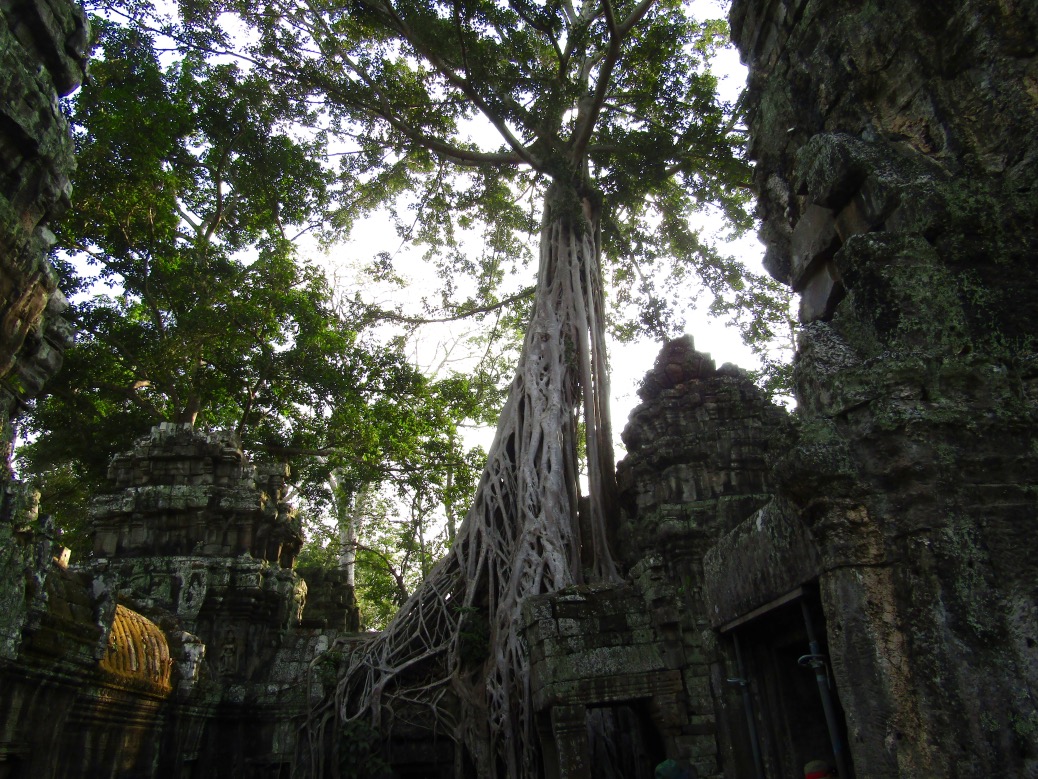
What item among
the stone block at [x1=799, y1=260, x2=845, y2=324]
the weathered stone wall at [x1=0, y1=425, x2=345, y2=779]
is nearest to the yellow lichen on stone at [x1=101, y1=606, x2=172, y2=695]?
the weathered stone wall at [x1=0, y1=425, x2=345, y2=779]

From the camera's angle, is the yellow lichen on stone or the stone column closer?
the stone column

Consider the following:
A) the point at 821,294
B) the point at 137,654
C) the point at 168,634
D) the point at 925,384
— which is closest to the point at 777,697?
the point at 925,384

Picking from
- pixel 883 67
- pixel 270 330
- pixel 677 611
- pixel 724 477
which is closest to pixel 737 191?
pixel 724 477

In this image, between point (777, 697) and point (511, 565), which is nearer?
point (777, 697)

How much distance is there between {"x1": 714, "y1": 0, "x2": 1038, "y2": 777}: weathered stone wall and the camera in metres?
1.54

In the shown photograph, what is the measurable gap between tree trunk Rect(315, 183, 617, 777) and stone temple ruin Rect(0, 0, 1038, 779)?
106 cm

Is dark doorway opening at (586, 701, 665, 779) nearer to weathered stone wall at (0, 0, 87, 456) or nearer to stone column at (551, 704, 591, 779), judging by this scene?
stone column at (551, 704, 591, 779)

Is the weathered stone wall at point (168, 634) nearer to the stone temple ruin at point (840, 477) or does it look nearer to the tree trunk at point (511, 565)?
the stone temple ruin at point (840, 477)

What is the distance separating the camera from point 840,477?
1.74 meters

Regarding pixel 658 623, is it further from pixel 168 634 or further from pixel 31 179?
pixel 31 179

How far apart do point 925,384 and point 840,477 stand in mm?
320

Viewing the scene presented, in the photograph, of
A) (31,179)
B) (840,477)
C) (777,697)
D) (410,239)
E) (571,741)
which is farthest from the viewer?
(410,239)

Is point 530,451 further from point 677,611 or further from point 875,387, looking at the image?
→ point 875,387

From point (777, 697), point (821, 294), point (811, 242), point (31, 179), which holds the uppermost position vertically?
point (31, 179)
